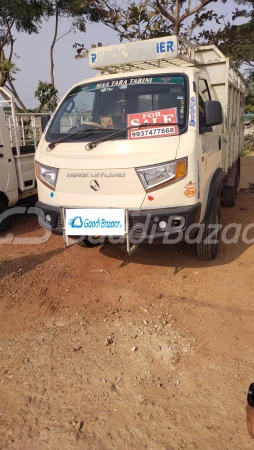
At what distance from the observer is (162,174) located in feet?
10.5

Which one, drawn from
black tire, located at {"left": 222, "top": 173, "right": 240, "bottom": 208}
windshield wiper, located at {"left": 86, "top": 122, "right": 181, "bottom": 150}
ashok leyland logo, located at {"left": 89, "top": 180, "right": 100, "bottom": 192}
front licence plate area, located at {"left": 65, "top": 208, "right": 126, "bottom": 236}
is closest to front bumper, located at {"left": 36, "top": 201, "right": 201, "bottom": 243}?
front licence plate area, located at {"left": 65, "top": 208, "right": 126, "bottom": 236}

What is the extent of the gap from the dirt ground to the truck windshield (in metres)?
1.55

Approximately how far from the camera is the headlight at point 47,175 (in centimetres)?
354

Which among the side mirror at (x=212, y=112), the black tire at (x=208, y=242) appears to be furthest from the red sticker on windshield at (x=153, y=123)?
the black tire at (x=208, y=242)

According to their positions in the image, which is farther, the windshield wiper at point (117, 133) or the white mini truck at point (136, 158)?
the windshield wiper at point (117, 133)

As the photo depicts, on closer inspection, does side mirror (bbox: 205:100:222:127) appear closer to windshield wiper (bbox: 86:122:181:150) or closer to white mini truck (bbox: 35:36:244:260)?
white mini truck (bbox: 35:36:244:260)

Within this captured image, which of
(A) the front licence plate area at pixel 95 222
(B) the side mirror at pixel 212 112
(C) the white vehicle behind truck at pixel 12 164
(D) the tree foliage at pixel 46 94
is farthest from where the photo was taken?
(D) the tree foliage at pixel 46 94

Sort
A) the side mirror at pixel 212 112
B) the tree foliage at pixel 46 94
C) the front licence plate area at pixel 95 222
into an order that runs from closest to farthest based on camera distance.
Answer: the front licence plate area at pixel 95 222 < the side mirror at pixel 212 112 < the tree foliage at pixel 46 94

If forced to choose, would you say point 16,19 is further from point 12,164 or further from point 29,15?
point 12,164

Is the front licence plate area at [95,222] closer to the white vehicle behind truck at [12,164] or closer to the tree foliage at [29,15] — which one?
the white vehicle behind truck at [12,164]

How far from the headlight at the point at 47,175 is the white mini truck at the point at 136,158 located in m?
0.01

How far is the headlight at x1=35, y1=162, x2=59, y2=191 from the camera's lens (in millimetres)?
3539

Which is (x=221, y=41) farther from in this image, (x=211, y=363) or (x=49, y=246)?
(x=211, y=363)

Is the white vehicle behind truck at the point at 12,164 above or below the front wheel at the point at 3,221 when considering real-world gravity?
above
